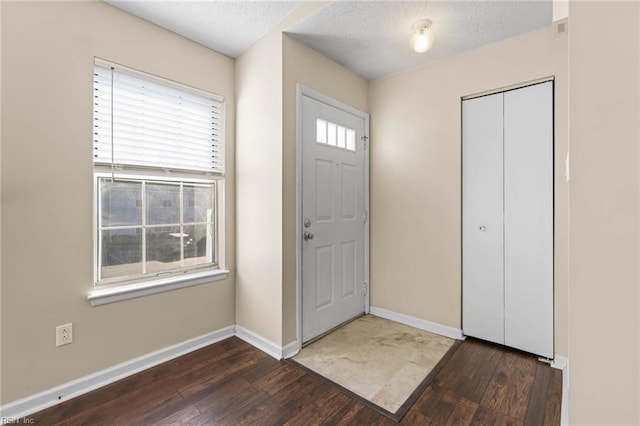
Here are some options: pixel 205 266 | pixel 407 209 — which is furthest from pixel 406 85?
pixel 205 266

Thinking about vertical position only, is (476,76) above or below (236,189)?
above

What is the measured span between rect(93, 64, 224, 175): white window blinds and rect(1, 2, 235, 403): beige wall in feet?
0.30

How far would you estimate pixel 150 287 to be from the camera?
2141 millimetres

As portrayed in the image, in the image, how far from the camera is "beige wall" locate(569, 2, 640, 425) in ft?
1.06

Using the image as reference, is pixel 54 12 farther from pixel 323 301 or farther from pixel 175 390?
pixel 323 301

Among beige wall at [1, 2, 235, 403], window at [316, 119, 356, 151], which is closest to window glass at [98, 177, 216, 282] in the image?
beige wall at [1, 2, 235, 403]

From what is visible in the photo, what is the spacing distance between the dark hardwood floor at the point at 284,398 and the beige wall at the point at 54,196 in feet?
0.98

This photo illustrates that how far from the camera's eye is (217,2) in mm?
1981

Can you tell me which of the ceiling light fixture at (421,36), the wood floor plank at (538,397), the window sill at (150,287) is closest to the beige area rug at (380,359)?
the wood floor plank at (538,397)

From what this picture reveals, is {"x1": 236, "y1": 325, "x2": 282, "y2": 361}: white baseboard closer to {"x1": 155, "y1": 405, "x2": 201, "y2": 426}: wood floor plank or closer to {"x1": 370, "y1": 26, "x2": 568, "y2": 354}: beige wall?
{"x1": 155, "y1": 405, "x2": 201, "y2": 426}: wood floor plank

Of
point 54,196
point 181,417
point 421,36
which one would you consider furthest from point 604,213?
point 54,196

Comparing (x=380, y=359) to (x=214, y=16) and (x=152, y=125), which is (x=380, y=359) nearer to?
(x=152, y=125)

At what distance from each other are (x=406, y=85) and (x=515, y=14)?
1008 millimetres

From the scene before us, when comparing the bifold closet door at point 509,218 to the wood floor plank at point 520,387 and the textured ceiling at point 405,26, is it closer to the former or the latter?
the wood floor plank at point 520,387
